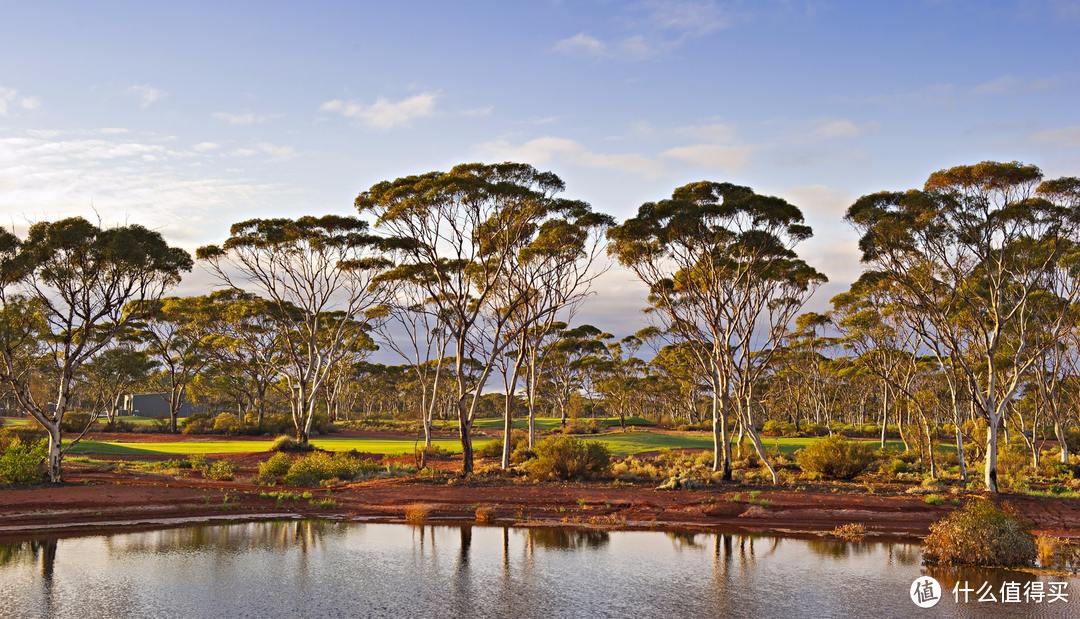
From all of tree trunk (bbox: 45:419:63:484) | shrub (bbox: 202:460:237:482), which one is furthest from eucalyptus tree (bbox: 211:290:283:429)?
tree trunk (bbox: 45:419:63:484)

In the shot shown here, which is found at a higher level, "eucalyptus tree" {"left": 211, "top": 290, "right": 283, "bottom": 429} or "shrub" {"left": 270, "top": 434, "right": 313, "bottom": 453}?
"eucalyptus tree" {"left": 211, "top": 290, "right": 283, "bottom": 429}

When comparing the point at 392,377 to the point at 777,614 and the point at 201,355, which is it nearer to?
the point at 201,355

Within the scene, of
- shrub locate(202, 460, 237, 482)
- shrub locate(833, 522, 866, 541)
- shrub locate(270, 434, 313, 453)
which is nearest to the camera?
shrub locate(833, 522, 866, 541)

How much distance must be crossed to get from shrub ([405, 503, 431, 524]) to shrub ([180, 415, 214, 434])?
5705cm

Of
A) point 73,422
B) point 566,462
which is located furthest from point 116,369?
point 566,462

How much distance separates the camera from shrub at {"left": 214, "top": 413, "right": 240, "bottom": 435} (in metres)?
75.8

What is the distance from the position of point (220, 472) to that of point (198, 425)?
45370mm

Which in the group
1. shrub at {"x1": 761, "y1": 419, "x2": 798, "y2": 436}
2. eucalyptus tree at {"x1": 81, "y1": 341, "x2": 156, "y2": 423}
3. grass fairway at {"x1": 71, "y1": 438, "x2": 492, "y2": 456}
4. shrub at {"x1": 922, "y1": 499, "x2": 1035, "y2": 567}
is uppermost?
eucalyptus tree at {"x1": 81, "y1": 341, "x2": 156, "y2": 423}

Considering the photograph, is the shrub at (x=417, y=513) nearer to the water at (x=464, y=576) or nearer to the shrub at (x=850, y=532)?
the water at (x=464, y=576)

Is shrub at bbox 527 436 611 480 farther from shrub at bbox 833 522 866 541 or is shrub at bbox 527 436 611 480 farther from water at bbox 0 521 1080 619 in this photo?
shrub at bbox 833 522 866 541

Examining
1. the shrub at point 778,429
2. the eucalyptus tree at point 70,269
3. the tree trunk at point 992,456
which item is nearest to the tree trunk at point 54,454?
the eucalyptus tree at point 70,269

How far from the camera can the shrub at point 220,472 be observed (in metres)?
37.3

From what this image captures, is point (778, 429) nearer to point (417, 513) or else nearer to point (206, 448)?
point (206, 448)

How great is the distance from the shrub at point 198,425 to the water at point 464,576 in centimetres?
5894
